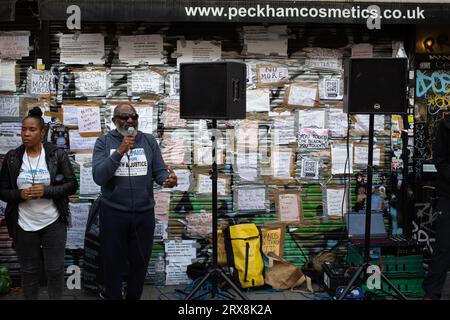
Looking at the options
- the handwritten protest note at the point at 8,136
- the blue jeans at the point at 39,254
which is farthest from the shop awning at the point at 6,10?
the blue jeans at the point at 39,254

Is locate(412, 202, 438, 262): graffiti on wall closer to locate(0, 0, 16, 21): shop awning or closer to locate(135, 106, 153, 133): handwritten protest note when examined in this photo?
locate(135, 106, 153, 133): handwritten protest note

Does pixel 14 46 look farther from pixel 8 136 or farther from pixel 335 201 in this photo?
pixel 335 201

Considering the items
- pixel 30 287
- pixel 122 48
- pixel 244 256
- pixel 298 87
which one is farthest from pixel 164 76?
pixel 30 287

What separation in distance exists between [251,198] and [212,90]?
2.02m

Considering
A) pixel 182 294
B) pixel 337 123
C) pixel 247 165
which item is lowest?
pixel 182 294

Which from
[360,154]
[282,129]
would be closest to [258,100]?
[282,129]

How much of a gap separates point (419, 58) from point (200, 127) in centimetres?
289

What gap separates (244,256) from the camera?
670 cm

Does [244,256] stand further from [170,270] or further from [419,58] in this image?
[419,58]

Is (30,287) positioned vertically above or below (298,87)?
below

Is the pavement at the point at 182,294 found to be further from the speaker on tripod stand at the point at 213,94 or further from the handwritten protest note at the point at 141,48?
the handwritten protest note at the point at 141,48

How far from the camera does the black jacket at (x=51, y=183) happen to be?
5125 mm

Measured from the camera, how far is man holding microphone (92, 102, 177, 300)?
204 inches

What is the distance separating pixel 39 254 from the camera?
5.23m
